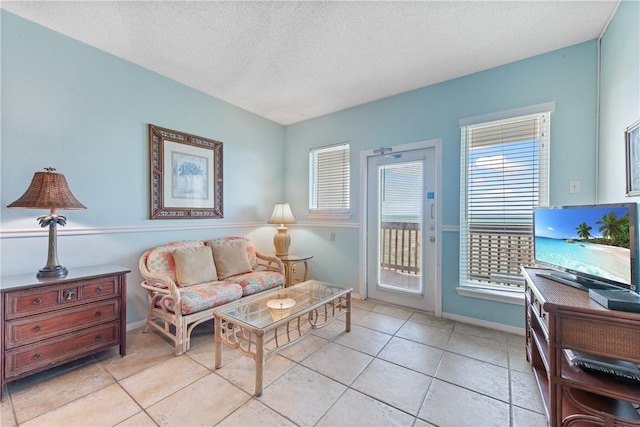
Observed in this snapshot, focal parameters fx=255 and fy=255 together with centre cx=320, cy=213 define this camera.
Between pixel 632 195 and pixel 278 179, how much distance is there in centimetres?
371

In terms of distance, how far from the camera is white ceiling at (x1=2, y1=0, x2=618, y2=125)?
6.07ft

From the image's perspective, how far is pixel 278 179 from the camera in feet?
13.7

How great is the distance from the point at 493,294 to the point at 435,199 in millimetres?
1105

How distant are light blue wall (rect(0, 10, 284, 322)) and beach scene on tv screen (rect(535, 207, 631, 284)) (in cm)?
332

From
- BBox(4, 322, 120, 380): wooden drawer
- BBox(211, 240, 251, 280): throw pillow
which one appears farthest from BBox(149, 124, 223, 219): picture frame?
BBox(4, 322, 120, 380): wooden drawer

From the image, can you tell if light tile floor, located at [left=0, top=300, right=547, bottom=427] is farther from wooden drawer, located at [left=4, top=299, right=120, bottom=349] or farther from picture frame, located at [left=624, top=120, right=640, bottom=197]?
picture frame, located at [left=624, top=120, right=640, bottom=197]

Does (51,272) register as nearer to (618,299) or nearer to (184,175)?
(184,175)

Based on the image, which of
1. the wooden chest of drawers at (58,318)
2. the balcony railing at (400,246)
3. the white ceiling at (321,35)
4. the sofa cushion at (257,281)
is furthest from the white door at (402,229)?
the wooden chest of drawers at (58,318)

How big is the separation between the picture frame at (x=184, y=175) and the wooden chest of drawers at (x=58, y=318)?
939mm

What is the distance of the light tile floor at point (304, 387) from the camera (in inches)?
56.7

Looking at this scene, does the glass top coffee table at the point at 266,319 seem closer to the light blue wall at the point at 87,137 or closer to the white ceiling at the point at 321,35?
the light blue wall at the point at 87,137

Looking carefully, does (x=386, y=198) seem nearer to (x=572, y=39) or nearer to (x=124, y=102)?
(x=572, y=39)

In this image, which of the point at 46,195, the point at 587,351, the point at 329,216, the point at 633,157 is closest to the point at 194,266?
the point at 46,195

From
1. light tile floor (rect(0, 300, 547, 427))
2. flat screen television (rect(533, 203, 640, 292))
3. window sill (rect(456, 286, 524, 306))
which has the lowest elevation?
light tile floor (rect(0, 300, 547, 427))
